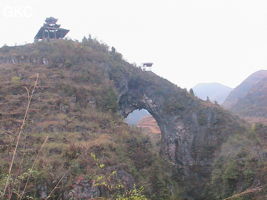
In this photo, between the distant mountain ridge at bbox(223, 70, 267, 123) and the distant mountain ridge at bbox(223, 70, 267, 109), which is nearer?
the distant mountain ridge at bbox(223, 70, 267, 123)

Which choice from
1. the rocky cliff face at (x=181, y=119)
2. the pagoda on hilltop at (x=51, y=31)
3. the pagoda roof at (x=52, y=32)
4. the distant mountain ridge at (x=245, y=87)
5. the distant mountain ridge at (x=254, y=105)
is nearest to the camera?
the rocky cliff face at (x=181, y=119)

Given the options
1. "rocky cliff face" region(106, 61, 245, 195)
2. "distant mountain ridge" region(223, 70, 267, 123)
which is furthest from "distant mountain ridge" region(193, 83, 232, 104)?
"rocky cliff face" region(106, 61, 245, 195)

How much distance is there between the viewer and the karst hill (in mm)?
14320

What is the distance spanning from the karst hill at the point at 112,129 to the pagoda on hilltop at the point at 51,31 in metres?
3.29

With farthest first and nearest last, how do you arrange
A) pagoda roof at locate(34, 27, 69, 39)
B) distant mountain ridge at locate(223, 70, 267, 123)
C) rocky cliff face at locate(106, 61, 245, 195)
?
distant mountain ridge at locate(223, 70, 267, 123) → pagoda roof at locate(34, 27, 69, 39) → rocky cliff face at locate(106, 61, 245, 195)

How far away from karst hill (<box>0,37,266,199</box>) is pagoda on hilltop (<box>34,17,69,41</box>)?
3.29 metres

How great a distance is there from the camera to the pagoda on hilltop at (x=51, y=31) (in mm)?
29766

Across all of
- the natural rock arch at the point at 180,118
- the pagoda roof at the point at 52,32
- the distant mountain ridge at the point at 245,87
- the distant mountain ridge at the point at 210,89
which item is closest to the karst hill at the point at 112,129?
the natural rock arch at the point at 180,118

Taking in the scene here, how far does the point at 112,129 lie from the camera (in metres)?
19.0

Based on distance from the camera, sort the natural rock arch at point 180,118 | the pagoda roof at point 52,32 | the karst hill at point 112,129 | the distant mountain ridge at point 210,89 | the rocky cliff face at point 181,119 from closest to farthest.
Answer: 1. the karst hill at point 112,129
2. the rocky cliff face at point 181,119
3. the natural rock arch at point 180,118
4. the pagoda roof at point 52,32
5. the distant mountain ridge at point 210,89

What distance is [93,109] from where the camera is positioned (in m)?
20.8

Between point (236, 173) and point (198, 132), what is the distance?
7.18m

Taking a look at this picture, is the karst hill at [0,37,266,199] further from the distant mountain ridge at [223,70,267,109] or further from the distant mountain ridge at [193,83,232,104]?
the distant mountain ridge at [193,83,232,104]

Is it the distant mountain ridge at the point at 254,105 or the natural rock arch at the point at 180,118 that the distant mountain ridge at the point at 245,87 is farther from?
the natural rock arch at the point at 180,118
